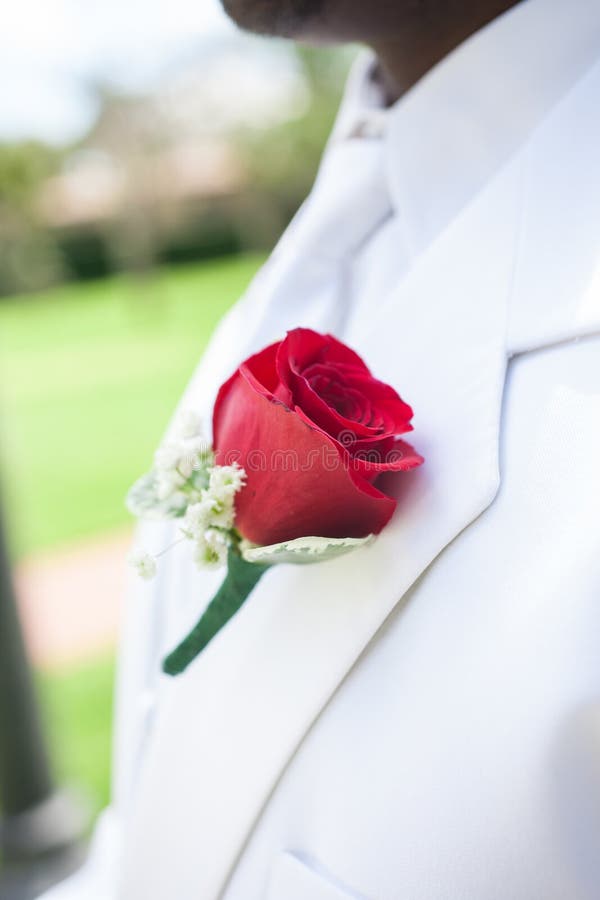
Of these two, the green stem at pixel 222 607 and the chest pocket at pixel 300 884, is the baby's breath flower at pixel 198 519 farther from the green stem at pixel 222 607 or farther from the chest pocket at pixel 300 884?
the chest pocket at pixel 300 884

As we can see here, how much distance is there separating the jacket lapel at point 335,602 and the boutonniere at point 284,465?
0.18ft

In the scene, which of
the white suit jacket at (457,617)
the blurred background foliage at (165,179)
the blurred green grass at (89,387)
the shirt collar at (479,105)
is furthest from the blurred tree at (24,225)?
the white suit jacket at (457,617)

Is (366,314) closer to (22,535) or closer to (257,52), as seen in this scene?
(22,535)

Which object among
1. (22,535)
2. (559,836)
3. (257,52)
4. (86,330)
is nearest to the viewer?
(559,836)

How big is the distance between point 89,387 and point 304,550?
12683 millimetres

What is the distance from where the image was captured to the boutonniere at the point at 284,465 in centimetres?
70

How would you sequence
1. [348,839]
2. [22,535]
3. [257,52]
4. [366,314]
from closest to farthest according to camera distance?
[348,839]
[366,314]
[22,535]
[257,52]

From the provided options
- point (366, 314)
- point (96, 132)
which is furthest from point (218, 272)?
point (366, 314)

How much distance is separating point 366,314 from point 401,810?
1.96ft

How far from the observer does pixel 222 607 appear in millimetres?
815

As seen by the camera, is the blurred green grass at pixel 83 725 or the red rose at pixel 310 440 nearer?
the red rose at pixel 310 440

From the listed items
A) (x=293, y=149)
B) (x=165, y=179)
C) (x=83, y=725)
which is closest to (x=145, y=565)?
(x=83, y=725)

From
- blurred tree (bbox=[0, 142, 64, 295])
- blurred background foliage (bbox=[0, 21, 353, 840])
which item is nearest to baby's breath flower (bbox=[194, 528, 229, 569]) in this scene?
blurred background foliage (bbox=[0, 21, 353, 840])

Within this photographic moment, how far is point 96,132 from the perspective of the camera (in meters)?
29.1
